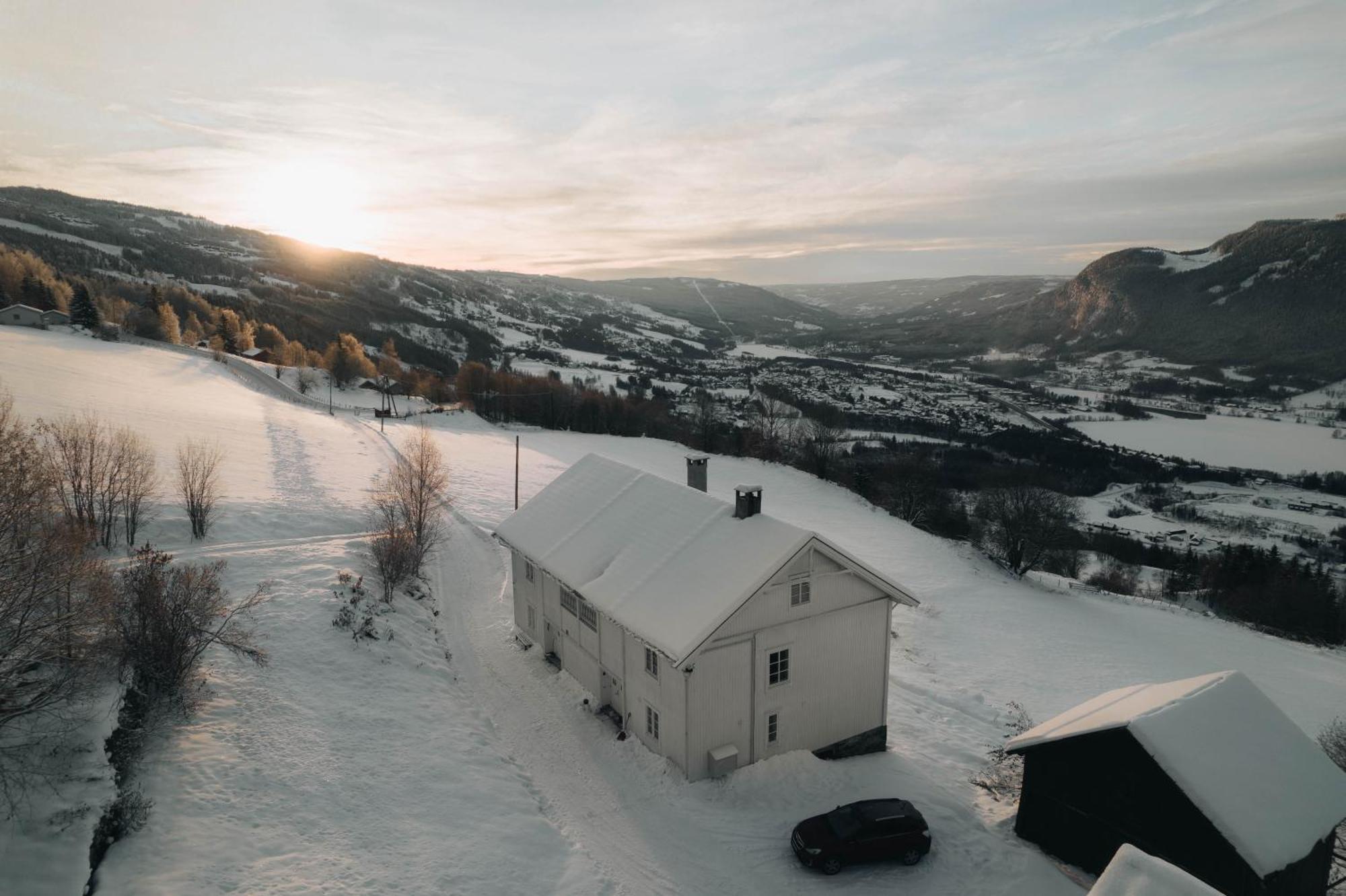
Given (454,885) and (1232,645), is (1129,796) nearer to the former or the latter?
(454,885)

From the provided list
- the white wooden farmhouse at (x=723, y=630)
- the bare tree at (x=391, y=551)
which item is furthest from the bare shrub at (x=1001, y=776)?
the bare tree at (x=391, y=551)

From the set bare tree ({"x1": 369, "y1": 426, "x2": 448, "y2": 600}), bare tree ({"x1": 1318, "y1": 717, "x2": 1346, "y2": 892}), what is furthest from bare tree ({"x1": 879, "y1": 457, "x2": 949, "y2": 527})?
bare tree ({"x1": 369, "y1": 426, "x2": 448, "y2": 600})

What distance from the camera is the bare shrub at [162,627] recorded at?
15.4 metres

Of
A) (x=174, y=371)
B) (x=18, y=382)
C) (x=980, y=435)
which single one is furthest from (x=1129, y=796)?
(x=980, y=435)

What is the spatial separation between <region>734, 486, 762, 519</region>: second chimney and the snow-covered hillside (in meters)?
7.29

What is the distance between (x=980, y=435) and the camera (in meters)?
144

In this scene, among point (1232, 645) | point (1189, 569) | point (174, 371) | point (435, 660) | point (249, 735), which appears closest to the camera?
point (249, 735)

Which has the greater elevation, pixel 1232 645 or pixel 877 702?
pixel 877 702

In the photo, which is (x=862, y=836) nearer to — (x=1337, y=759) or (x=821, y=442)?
(x=1337, y=759)

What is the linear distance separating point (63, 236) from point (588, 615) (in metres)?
250

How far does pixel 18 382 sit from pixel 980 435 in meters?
151

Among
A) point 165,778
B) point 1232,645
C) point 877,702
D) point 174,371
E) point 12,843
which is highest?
point 174,371

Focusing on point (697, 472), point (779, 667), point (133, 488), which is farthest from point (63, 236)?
point (779, 667)

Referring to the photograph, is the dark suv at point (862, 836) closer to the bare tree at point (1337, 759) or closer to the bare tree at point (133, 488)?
the bare tree at point (1337, 759)
